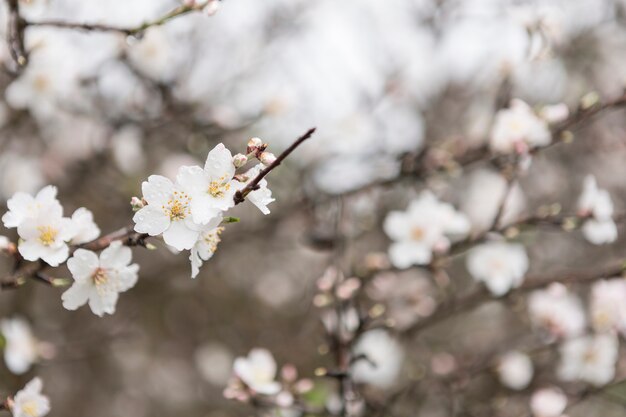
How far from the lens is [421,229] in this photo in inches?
108

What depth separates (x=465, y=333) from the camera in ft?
18.3

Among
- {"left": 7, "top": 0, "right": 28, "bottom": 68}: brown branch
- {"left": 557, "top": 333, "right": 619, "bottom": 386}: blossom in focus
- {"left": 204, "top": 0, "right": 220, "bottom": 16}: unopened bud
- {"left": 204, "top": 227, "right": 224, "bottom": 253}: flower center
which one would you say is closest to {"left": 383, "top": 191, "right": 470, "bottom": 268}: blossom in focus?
A: {"left": 557, "top": 333, "right": 619, "bottom": 386}: blossom in focus

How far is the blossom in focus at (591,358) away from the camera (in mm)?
2973

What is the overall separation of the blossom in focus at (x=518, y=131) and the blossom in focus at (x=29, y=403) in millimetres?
1866

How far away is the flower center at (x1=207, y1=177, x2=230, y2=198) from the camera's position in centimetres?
154

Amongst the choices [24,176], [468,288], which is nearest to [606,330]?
[468,288]

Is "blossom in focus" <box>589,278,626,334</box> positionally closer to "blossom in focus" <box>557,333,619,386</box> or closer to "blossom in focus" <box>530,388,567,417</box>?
"blossom in focus" <box>557,333,619,386</box>

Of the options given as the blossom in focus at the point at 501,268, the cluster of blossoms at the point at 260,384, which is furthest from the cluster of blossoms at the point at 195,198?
the blossom in focus at the point at 501,268

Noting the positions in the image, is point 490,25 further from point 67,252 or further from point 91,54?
point 67,252

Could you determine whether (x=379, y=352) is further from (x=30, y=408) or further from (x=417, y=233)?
(x=30, y=408)

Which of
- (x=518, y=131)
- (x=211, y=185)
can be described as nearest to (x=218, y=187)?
(x=211, y=185)

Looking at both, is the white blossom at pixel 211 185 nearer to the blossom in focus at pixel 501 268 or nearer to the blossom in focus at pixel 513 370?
the blossom in focus at pixel 501 268

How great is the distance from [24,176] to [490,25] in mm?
3134

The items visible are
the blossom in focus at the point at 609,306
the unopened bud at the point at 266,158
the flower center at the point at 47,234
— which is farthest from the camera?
the blossom in focus at the point at 609,306
